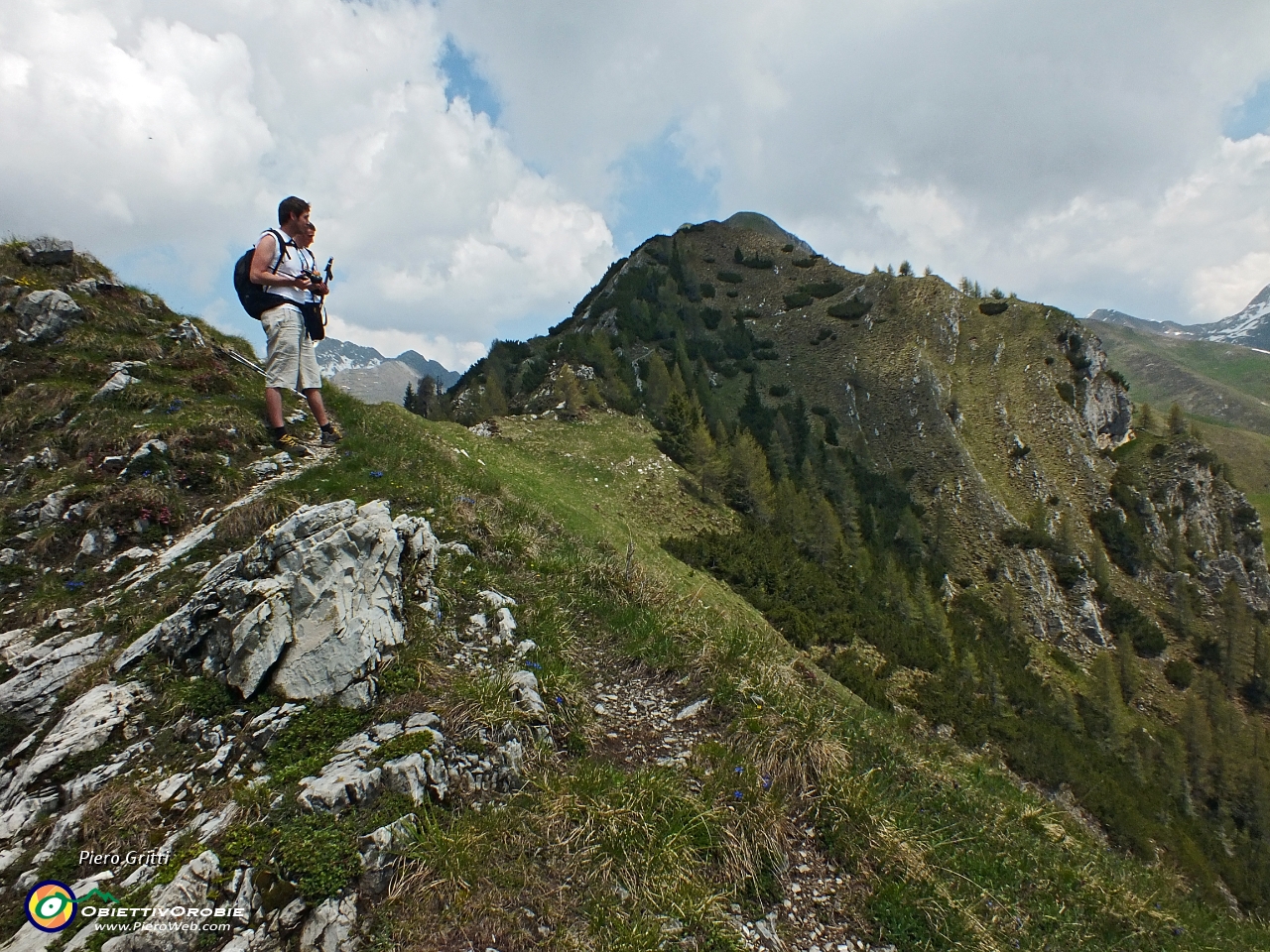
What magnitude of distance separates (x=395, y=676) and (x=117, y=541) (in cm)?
511

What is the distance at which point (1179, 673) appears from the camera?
65.1 m

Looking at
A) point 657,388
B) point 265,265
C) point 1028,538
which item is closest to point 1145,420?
point 1028,538

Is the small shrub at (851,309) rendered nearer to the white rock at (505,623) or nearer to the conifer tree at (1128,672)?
the conifer tree at (1128,672)

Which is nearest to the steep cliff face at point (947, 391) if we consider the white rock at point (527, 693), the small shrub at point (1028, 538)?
the small shrub at point (1028, 538)

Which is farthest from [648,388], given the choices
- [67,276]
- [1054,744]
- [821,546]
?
[67,276]

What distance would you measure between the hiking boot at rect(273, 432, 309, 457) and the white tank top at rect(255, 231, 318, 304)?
2485 mm

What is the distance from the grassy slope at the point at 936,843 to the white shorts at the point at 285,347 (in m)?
7.48

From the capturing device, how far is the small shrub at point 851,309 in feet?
300

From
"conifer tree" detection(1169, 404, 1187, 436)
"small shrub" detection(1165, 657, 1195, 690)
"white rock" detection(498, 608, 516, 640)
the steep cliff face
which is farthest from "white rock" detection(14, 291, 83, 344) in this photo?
"conifer tree" detection(1169, 404, 1187, 436)

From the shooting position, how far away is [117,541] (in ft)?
26.1

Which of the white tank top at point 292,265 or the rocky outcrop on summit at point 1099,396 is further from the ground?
the rocky outcrop on summit at point 1099,396

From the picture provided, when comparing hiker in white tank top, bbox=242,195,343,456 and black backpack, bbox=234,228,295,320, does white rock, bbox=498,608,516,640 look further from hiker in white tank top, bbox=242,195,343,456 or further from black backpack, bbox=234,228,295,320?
black backpack, bbox=234,228,295,320

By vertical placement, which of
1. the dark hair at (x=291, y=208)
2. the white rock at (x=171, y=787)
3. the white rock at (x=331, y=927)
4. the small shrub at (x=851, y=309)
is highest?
the small shrub at (x=851, y=309)

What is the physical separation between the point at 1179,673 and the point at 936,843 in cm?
8565
